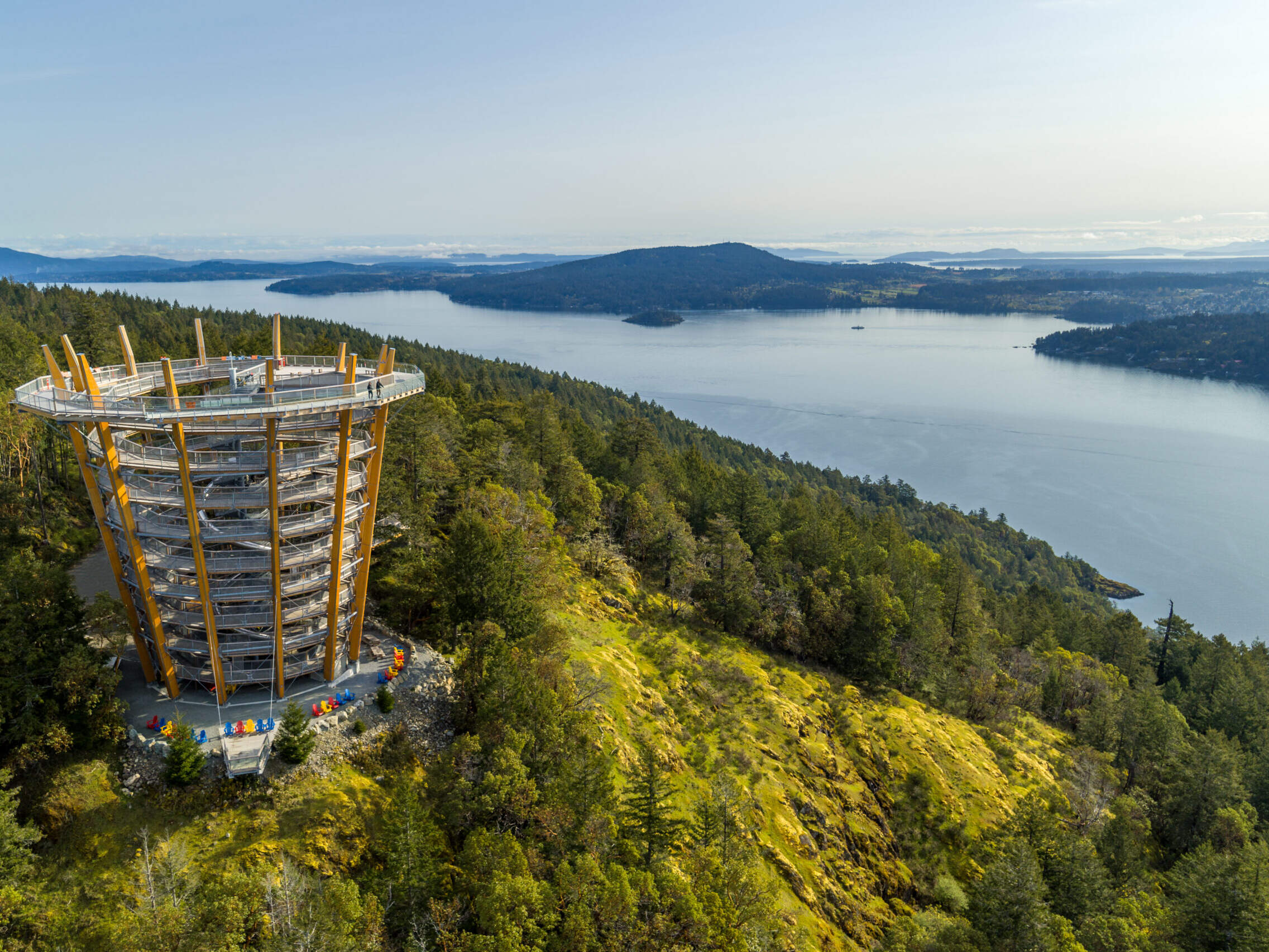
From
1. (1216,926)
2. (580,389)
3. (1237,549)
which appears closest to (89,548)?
(1216,926)

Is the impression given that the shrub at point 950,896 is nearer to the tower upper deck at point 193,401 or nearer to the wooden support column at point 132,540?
the tower upper deck at point 193,401

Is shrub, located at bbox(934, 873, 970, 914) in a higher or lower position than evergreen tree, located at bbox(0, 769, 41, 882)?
lower

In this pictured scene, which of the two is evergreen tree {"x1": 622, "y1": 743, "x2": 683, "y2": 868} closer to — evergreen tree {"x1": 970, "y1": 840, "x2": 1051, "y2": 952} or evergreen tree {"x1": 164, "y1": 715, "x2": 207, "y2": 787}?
evergreen tree {"x1": 970, "y1": 840, "x2": 1051, "y2": 952}

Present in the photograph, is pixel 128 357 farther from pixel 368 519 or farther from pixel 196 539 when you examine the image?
pixel 368 519

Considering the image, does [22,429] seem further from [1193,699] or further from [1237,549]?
[1237,549]

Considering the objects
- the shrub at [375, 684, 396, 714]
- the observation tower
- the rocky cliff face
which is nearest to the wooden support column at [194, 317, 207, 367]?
the observation tower

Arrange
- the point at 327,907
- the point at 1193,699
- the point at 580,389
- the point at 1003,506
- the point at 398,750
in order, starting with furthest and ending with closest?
1. the point at 580,389
2. the point at 1003,506
3. the point at 1193,699
4. the point at 398,750
5. the point at 327,907

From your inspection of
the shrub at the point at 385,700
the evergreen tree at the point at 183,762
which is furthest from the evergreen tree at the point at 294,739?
the shrub at the point at 385,700
